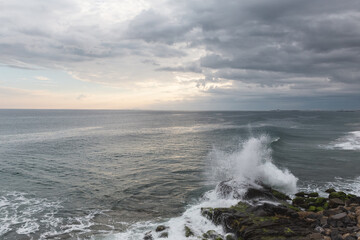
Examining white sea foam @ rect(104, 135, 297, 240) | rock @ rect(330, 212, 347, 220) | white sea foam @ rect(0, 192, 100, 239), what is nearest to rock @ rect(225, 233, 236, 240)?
white sea foam @ rect(104, 135, 297, 240)

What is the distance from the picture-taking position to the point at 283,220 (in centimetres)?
1519

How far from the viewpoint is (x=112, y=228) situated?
16750 mm

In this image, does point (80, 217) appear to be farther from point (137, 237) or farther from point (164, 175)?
point (164, 175)

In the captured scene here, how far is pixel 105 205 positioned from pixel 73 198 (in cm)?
393

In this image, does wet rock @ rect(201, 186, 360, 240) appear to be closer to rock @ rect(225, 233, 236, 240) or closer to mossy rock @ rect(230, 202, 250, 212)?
mossy rock @ rect(230, 202, 250, 212)

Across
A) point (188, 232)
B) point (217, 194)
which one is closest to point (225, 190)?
point (217, 194)

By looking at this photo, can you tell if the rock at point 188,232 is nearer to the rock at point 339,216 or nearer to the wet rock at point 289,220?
the wet rock at point 289,220

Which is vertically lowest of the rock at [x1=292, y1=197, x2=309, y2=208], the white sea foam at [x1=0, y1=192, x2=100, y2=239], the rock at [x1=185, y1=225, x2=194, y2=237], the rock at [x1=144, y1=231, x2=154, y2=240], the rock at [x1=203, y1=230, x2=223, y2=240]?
the white sea foam at [x1=0, y1=192, x2=100, y2=239]

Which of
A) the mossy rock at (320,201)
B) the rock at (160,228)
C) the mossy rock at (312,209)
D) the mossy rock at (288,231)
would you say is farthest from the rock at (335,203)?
the rock at (160,228)

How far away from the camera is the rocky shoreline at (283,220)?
13.8 m

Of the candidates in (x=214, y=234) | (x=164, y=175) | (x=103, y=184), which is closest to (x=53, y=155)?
(x=103, y=184)

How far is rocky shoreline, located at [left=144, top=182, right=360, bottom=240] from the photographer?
13750mm

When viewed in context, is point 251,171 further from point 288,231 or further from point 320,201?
point 288,231

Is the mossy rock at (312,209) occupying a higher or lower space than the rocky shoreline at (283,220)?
lower
